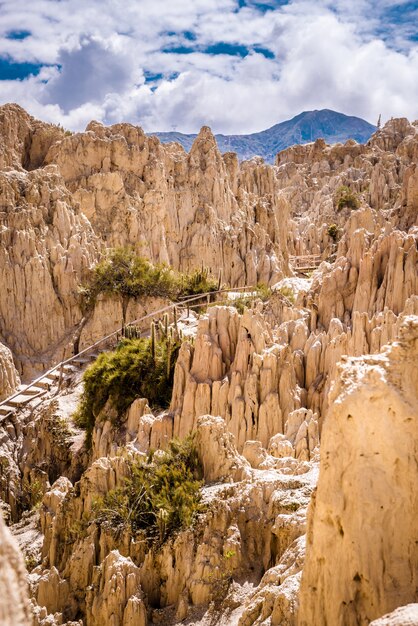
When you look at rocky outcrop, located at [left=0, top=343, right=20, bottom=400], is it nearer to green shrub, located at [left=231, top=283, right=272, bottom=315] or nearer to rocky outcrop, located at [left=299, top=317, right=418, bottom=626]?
green shrub, located at [left=231, top=283, right=272, bottom=315]

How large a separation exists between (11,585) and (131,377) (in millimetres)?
15155

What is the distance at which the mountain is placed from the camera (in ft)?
338

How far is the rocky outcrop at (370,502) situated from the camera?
471cm

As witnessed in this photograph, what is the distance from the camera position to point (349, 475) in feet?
15.9

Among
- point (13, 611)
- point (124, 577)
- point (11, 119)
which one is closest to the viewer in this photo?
point (13, 611)

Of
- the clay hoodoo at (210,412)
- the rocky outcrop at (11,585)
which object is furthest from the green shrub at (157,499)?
the rocky outcrop at (11,585)

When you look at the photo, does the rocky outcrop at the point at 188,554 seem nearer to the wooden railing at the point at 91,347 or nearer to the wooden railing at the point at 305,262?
the wooden railing at the point at 91,347

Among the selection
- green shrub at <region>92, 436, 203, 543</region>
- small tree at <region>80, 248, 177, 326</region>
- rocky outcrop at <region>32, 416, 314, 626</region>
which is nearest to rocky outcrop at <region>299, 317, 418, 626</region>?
rocky outcrop at <region>32, 416, 314, 626</region>

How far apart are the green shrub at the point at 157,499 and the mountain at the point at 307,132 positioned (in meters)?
95.2

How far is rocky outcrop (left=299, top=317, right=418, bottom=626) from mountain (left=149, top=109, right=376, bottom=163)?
99.4 m

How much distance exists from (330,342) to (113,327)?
1300 centimetres

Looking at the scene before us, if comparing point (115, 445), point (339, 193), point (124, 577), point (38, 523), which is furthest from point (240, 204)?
point (124, 577)

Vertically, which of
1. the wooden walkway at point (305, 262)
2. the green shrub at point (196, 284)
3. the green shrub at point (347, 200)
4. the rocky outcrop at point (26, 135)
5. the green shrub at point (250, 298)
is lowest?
the green shrub at point (250, 298)

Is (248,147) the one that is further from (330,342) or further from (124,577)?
(124,577)
